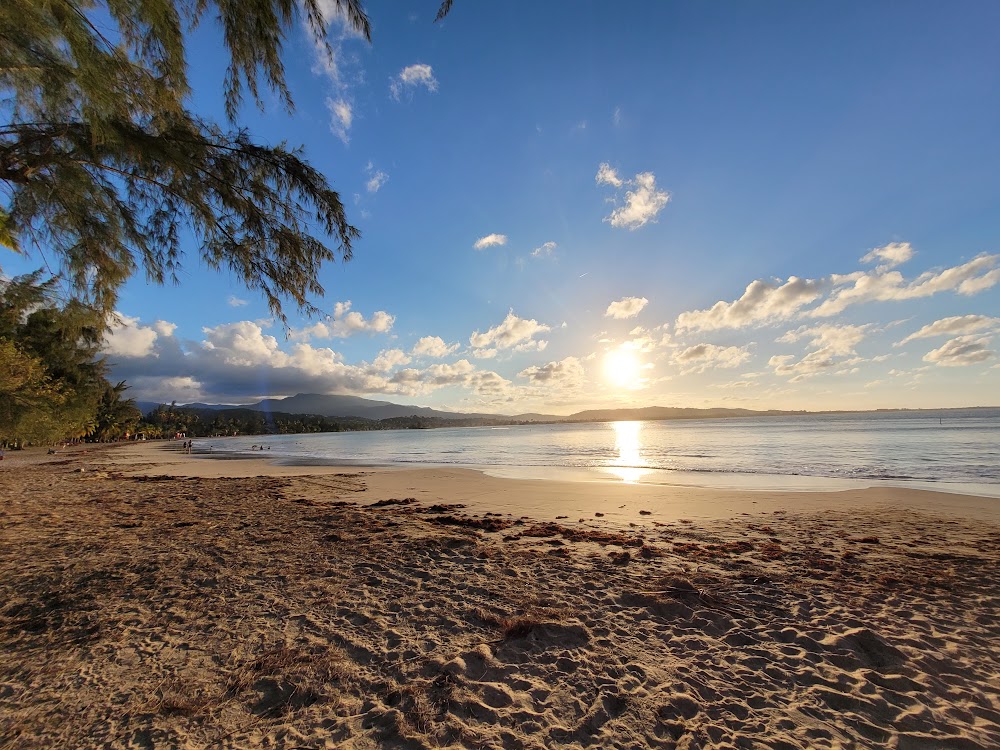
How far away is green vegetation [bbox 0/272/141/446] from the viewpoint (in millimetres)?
5480

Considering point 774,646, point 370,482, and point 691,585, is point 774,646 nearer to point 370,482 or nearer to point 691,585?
point 691,585

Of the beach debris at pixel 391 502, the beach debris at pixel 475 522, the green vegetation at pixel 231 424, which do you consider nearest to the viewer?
the beach debris at pixel 475 522

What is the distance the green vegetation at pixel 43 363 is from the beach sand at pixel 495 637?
10.7 feet

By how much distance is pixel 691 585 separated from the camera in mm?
4730

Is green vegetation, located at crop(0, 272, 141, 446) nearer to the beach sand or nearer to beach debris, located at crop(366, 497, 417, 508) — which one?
the beach sand

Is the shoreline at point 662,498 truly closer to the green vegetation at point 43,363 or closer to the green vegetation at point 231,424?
the green vegetation at point 43,363

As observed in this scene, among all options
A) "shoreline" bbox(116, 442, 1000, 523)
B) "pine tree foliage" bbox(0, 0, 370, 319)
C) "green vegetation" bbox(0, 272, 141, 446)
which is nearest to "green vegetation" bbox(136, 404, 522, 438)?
"green vegetation" bbox(0, 272, 141, 446)

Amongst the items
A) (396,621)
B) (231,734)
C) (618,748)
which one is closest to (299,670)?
(231,734)

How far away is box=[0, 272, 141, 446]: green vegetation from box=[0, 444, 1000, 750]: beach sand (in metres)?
3.27

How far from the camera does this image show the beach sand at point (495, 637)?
8.30 feet

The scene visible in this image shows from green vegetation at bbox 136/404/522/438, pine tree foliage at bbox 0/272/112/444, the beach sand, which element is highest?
pine tree foliage at bbox 0/272/112/444

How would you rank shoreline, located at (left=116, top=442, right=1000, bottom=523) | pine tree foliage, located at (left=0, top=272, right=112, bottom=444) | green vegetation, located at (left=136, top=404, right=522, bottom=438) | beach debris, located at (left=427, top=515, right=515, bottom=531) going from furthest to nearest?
green vegetation, located at (left=136, top=404, right=522, bottom=438) < shoreline, located at (left=116, top=442, right=1000, bottom=523) < beach debris, located at (left=427, top=515, right=515, bottom=531) < pine tree foliage, located at (left=0, top=272, right=112, bottom=444)

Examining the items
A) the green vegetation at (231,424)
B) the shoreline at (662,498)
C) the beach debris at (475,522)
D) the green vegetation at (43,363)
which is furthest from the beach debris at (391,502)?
the green vegetation at (231,424)

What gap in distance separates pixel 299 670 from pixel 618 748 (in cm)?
227
